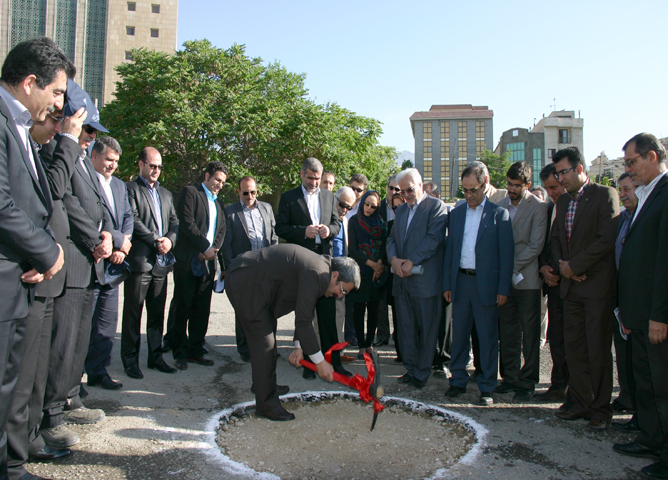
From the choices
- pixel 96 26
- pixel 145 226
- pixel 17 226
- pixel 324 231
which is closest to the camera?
pixel 17 226

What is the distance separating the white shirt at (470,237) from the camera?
456 centimetres

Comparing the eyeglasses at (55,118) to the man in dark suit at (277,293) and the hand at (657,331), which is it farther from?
the hand at (657,331)

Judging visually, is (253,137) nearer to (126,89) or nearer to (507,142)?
(126,89)

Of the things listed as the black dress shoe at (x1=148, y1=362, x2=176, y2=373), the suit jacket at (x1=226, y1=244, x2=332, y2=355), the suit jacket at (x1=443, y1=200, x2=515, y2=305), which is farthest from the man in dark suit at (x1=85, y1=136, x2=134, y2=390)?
the suit jacket at (x1=443, y1=200, x2=515, y2=305)

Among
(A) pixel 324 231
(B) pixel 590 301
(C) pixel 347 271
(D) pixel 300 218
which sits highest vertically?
(D) pixel 300 218

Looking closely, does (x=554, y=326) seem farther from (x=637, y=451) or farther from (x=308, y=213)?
(x=308, y=213)

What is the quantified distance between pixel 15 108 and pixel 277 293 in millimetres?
2120

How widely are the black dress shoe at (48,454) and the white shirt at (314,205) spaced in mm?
3215

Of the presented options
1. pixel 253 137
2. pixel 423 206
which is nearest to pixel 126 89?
pixel 253 137

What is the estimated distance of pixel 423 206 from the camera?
490 cm

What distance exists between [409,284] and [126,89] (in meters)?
24.9

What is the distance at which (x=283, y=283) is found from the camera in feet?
12.4

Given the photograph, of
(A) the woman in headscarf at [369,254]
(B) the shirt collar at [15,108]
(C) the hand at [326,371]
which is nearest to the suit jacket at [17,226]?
(B) the shirt collar at [15,108]

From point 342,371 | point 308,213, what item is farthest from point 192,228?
point 342,371
